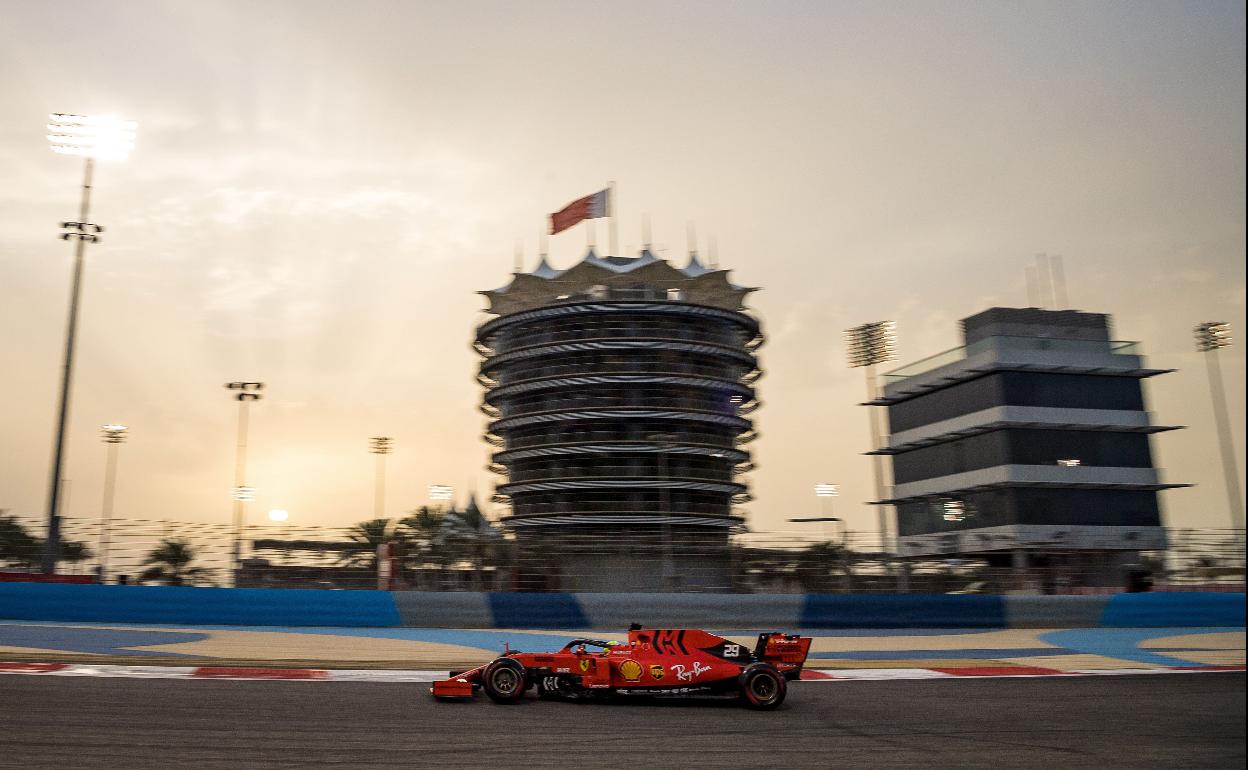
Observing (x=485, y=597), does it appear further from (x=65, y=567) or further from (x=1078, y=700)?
(x=1078, y=700)

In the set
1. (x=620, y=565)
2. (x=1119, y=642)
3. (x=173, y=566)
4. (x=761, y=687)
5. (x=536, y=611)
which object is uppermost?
(x=173, y=566)

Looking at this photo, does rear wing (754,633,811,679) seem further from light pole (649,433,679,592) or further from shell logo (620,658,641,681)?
light pole (649,433,679,592)

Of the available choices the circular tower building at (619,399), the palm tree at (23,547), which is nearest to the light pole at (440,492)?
the circular tower building at (619,399)

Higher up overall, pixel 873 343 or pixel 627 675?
pixel 873 343

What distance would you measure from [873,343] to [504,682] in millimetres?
45831

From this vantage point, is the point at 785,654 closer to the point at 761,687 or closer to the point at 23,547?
the point at 761,687

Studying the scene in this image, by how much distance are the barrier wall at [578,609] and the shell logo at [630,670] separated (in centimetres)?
894

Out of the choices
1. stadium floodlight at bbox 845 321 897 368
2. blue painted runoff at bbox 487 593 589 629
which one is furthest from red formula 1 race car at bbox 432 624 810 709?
stadium floodlight at bbox 845 321 897 368

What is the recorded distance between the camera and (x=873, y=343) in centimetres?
5297

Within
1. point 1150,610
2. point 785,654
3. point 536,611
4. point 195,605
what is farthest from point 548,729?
point 1150,610

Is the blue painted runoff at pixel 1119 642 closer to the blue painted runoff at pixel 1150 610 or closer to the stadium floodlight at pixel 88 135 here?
the blue painted runoff at pixel 1150 610

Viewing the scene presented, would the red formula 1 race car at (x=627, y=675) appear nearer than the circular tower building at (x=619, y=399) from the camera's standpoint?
Yes

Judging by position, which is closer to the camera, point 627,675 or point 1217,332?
point 1217,332

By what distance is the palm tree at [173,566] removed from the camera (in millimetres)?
18609
